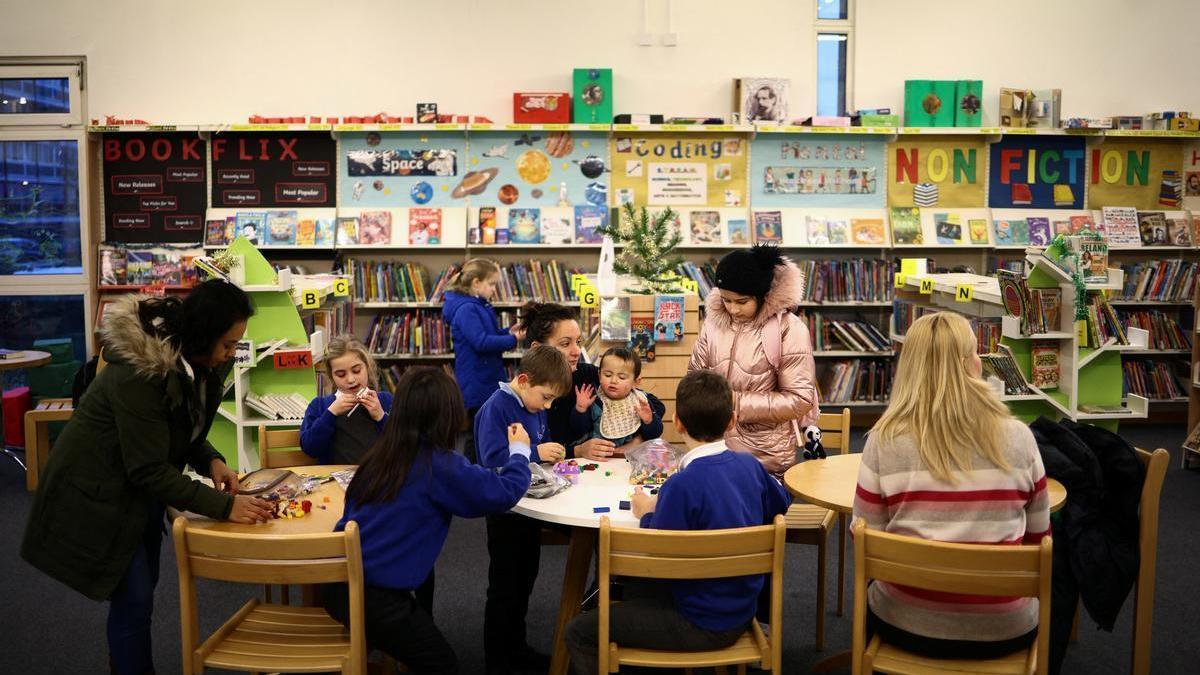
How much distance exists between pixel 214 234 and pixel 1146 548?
6.39 metres

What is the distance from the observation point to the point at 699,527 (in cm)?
278

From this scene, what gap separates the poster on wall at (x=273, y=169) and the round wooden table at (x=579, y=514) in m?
4.74

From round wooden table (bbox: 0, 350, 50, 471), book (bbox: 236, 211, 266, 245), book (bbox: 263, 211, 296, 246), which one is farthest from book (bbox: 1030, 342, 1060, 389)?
round wooden table (bbox: 0, 350, 50, 471)

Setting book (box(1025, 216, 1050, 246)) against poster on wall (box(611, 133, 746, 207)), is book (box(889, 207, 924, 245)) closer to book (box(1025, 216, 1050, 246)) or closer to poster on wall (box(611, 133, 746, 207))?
book (box(1025, 216, 1050, 246))

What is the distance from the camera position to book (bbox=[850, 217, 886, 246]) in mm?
7770

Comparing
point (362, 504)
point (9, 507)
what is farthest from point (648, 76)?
point (362, 504)

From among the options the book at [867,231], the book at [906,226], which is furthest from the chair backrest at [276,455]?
the book at [906,226]

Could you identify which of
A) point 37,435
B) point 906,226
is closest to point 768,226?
point 906,226

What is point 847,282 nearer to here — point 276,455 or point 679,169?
point 679,169

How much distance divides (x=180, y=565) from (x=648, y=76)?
5971 millimetres

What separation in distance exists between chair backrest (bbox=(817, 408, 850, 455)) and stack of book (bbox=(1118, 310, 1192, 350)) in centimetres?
470

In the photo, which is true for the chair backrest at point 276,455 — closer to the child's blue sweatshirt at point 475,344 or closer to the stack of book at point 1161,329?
the child's blue sweatshirt at point 475,344

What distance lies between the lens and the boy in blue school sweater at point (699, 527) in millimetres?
2771

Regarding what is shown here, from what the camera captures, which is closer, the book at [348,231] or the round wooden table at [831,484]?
the round wooden table at [831,484]
